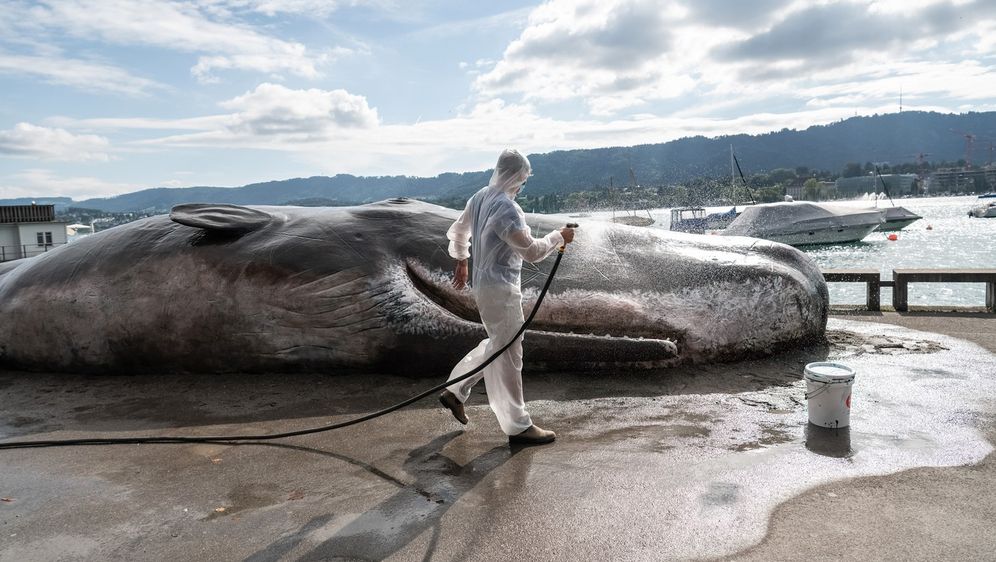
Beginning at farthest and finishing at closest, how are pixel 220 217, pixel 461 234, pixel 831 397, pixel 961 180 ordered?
pixel 961 180 < pixel 220 217 < pixel 461 234 < pixel 831 397

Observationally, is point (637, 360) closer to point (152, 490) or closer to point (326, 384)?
point (326, 384)

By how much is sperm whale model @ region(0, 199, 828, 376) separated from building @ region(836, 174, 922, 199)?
15019cm

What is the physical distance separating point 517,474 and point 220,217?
4.39m

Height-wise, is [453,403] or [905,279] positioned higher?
[905,279]

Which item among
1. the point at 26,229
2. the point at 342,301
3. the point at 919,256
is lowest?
the point at 919,256

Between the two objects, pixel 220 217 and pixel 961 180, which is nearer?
pixel 220 217

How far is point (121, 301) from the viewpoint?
664 cm

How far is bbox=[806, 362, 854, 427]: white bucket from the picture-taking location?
4.84 m

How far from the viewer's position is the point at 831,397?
15.9 feet

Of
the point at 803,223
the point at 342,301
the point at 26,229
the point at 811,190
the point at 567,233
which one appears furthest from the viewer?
the point at 811,190

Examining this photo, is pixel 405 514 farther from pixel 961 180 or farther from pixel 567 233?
pixel 961 180

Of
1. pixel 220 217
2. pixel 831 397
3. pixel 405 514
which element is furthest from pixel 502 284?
pixel 220 217

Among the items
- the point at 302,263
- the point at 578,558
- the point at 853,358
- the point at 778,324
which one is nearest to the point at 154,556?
the point at 578,558

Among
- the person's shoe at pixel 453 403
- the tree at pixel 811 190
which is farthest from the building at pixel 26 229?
the tree at pixel 811 190
